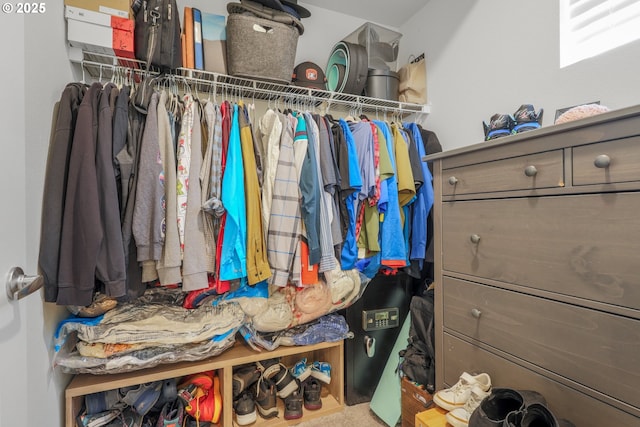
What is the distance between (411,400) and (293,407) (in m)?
0.59

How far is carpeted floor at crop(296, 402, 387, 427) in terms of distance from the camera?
4.99 feet

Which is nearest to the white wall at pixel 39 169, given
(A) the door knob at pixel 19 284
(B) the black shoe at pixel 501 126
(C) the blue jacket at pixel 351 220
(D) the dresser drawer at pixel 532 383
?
(A) the door knob at pixel 19 284

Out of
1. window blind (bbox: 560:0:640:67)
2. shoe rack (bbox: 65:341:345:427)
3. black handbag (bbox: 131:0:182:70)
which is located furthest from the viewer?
black handbag (bbox: 131:0:182:70)

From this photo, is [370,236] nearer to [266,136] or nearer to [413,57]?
[266,136]

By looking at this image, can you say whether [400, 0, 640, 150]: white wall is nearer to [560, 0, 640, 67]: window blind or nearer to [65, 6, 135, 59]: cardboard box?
[560, 0, 640, 67]: window blind

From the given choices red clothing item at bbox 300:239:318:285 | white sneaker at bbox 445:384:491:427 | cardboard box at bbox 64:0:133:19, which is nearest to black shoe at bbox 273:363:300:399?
red clothing item at bbox 300:239:318:285

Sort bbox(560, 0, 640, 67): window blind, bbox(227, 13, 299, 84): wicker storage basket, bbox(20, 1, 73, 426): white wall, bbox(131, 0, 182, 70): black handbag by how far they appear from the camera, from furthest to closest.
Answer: bbox(227, 13, 299, 84): wicker storage basket, bbox(131, 0, 182, 70): black handbag, bbox(560, 0, 640, 67): window blind, bbox(20, 1, 73, 426): white wall

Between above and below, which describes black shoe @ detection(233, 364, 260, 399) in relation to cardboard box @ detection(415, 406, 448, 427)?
below

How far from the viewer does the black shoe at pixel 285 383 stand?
61.1 inches

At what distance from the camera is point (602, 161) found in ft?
2.39

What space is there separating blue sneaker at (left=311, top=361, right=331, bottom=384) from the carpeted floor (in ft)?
0.56

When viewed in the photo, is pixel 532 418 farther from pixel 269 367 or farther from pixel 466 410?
pixel 269 367

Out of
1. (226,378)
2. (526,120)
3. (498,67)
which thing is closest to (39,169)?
A: (226,378)

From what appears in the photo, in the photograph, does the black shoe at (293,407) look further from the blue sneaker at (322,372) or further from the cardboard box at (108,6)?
the cardboard box at (108,6)
